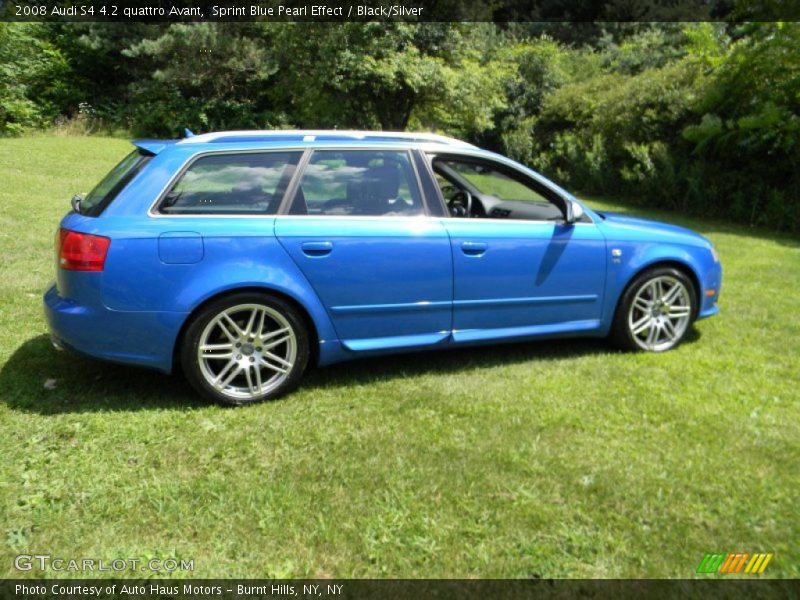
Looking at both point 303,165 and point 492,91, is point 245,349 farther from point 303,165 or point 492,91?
point 492,91

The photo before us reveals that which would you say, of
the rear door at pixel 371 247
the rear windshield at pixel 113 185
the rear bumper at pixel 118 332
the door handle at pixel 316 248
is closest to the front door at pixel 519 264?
the rear door at pixel 371 247

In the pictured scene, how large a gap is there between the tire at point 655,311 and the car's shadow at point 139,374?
0.24m

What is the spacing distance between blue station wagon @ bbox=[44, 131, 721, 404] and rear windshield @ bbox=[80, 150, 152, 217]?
0.05 ft

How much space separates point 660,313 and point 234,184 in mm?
3318

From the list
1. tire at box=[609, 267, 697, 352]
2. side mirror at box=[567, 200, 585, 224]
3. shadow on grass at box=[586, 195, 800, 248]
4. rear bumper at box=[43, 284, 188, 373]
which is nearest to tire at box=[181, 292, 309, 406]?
rear bumper at box=[43, 284, 188, 373]

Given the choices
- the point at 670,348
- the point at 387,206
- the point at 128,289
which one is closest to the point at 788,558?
the point at 670,348

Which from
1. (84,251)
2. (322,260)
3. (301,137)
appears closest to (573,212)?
(322,260)

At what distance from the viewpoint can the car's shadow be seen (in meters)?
3.87

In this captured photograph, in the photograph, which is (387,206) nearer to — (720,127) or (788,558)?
(788,558)

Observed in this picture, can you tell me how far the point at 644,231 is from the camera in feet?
15.9

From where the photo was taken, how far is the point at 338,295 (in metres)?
3.99

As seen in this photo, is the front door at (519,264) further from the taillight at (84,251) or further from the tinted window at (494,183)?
the taillight at (84,251)

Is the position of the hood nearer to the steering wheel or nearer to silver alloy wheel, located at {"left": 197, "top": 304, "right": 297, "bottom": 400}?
the steering wheel

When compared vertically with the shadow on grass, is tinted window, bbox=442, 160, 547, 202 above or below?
above
